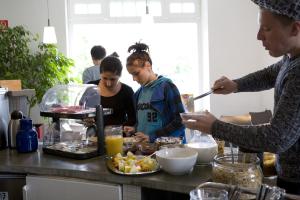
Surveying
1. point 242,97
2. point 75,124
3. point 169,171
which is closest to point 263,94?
point 242,97

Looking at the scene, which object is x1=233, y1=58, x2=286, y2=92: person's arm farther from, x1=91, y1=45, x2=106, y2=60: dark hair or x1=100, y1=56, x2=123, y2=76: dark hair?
x1=91, y1=45, x2=106, y2=60: dark hair

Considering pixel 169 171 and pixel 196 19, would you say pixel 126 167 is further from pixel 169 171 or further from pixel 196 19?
pixel 196 19

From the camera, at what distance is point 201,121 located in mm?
1211

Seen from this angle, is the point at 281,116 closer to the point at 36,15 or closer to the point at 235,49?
the point at 235,49

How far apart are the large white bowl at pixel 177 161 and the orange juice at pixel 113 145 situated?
287 mm

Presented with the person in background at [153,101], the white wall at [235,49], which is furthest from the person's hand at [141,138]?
the white wall at [235,49]

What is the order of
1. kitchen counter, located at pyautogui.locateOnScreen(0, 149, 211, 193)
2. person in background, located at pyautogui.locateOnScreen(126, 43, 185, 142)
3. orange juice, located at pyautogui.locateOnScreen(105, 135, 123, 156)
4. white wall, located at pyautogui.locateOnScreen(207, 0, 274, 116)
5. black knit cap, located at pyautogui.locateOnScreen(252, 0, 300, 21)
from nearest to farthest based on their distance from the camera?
black knit cap, located at pyautogui.locateOnScreen(252, 0, 300, 21)
kitchen counter, located at pyautogui.locateOnScreen(0, 149, 211, 193)
orange juice, located at pyautogui.locateOnScreen(105, 135, 123, 156)
person in background, located at pyautogui.locateOnScreen(126, 43, 185, 142)
white wall, located at pyautogui.locateOnScreen(207, 0, 274, 116)

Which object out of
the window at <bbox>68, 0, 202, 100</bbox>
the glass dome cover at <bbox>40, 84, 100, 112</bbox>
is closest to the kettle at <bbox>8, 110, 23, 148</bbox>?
the glass dome cover at <bbox>40, 84, 100, 112</bbox>

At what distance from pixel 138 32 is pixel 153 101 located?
113 inches

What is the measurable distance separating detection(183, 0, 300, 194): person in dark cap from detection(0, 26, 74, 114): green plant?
3551mm

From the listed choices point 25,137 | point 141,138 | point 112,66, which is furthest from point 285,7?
point 112,66

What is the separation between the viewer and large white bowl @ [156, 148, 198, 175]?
1.43 m

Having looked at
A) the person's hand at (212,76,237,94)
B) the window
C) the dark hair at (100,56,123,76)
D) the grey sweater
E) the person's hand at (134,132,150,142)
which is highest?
the window

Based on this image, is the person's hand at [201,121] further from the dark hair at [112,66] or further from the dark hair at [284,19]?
the dark hair at [112,66]
